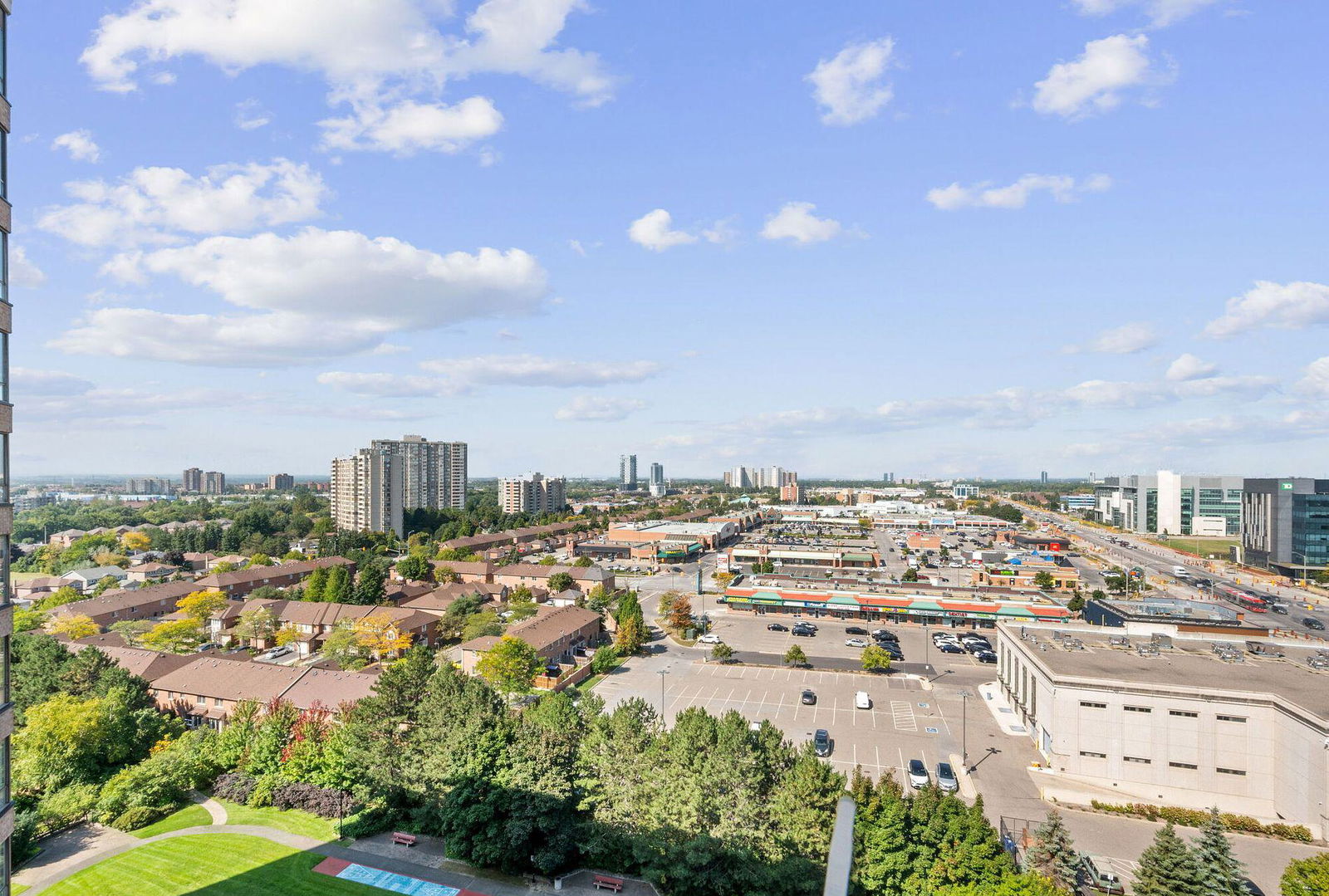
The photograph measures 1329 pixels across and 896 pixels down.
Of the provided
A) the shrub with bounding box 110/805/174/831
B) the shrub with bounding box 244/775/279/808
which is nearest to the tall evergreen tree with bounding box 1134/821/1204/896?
the shrub with bounding box 244/775/279/808

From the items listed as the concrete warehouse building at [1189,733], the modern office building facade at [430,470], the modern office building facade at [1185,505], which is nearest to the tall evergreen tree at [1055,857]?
the concrete warehouse building at [1189,733]

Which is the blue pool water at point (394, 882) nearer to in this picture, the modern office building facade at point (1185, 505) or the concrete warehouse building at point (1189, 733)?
the concrete warehouse building at point (1189, 733)

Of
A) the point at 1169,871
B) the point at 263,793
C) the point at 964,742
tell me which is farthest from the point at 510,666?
the point at 1169,871

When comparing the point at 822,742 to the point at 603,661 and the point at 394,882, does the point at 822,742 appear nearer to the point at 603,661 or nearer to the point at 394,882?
the point at 603,661

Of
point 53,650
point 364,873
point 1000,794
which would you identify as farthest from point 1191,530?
point 53,650

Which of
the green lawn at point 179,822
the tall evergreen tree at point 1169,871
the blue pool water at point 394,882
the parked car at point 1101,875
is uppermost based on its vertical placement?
the tall evergreen tree at point 1169,871

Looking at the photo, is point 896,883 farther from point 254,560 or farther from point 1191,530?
point 1191,530
